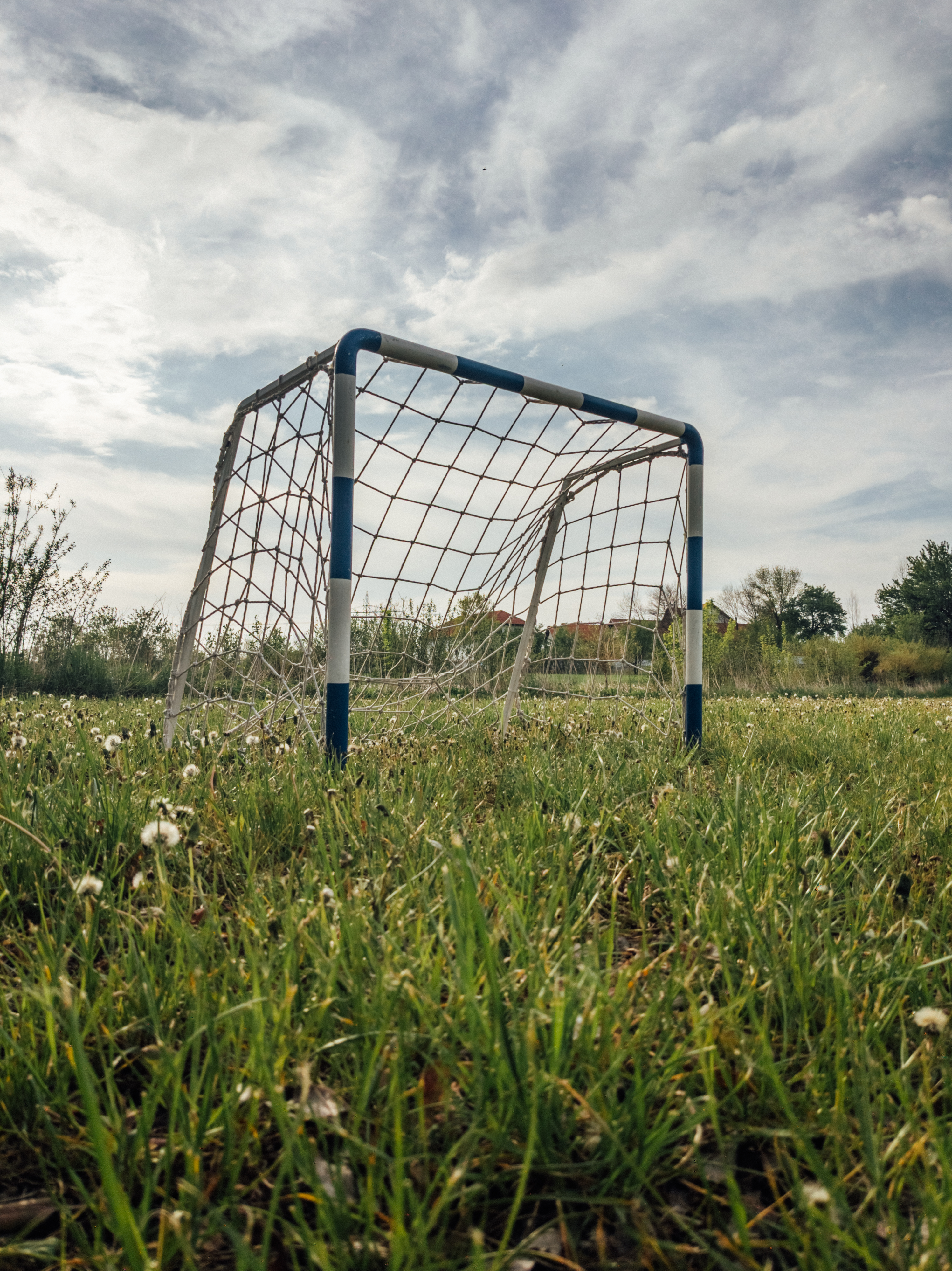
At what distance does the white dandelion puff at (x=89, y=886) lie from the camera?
1.40 m

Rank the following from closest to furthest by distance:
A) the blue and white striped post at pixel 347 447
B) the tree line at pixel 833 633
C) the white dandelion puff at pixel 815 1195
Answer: the white dandelion puff at pixel 815 1195 < the blue and white striped post at pixel 347 447 < the tree line at pixel 833 633

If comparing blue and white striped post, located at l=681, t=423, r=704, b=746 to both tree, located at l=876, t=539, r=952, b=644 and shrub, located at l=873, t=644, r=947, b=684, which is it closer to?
shrub, located at l=873, t=644, r=947, b=684

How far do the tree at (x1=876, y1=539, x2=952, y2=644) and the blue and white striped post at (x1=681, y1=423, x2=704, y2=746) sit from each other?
38.8 metres

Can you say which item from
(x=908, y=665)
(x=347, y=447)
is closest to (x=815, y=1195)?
(x=347, y=447)

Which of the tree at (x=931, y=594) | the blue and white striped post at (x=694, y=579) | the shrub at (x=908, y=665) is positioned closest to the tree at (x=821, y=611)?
the tree at (x=931, y=594)

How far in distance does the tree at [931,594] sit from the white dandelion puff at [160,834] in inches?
1677

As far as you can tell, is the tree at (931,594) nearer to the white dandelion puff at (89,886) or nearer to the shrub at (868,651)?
the shrub at (868,651)

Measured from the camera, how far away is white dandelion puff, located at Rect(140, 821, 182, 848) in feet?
4.99

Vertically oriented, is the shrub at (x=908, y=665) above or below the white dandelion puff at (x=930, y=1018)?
above

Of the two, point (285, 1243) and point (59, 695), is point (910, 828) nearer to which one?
point (285, 1243)

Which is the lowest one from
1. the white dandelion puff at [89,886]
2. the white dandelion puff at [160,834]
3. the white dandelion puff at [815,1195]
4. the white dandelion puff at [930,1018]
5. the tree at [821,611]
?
the white dandelion puff at [815,1195]

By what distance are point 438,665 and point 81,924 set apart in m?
4.33

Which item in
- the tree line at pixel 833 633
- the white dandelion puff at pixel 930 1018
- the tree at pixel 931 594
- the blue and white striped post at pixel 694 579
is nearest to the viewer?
the white dandelion puff at pixel 930 1018

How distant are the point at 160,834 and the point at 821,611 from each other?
63.5 meters
